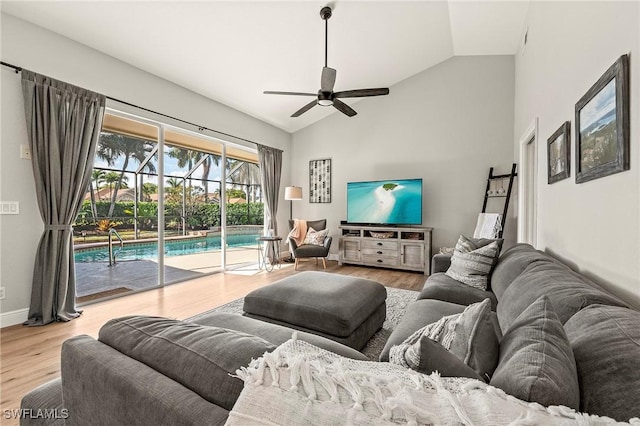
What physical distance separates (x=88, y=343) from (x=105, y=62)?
3.62m

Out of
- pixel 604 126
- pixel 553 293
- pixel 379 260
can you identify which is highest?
pixel 604 126

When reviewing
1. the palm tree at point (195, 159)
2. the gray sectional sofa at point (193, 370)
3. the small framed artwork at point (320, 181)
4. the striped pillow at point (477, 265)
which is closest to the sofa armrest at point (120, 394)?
the gray sectional sofa at point (193, 370)

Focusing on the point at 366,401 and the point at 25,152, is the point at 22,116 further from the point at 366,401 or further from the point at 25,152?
the point at 366,401

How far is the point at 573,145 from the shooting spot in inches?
73.0

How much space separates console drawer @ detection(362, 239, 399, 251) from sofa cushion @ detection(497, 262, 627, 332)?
3193 mm

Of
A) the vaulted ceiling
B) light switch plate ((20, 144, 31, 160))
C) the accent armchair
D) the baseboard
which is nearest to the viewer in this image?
the baseboard

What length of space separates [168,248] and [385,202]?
360 centimetres

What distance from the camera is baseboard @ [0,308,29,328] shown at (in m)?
2.51

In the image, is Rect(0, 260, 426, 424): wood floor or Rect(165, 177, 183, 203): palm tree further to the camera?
Rect(165, 177, 183, 203): palm tree

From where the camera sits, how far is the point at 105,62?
10.3ft

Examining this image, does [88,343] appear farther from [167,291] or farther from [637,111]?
[167,291]

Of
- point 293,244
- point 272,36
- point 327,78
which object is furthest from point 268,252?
point 272,36

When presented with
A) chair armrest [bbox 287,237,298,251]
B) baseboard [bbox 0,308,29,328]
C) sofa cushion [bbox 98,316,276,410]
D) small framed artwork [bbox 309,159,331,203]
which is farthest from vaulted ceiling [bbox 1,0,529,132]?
sofa cushion [bbox 98,316,276,410]

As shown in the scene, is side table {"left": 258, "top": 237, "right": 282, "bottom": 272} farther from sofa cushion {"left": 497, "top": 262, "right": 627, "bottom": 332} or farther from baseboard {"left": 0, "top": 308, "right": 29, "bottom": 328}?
sofa cushion {"left": 497, "top": 262, "right": 627, "bottom": 332}
